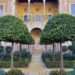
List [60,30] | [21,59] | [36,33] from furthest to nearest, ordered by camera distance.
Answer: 1. [36,33]
2. [21,59]
3. [60,30]

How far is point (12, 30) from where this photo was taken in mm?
23578

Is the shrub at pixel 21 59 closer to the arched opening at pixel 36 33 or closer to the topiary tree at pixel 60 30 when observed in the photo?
the topiary tree at pixel 60 30

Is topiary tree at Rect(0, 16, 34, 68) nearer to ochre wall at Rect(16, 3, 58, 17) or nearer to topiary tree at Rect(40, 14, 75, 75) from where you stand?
topiary tree at Rect(40, 14, 75, 75)

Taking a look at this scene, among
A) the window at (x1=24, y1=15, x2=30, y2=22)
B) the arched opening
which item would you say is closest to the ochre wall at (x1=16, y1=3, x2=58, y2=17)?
the window at (x1=24, y1=15, x2=30, y2=22)

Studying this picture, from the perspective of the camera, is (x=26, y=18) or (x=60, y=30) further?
(x=26, y=18)

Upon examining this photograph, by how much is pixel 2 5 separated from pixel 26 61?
14.1m

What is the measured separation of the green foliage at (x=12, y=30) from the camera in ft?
76.2

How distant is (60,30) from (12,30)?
10.2ft

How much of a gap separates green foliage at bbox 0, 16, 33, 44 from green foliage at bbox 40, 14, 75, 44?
1.44 meters

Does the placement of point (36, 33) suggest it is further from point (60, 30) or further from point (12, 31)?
point (60, 30)

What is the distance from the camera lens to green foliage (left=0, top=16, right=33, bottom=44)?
23234mm

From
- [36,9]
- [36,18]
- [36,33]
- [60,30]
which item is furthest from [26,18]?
[60,30]

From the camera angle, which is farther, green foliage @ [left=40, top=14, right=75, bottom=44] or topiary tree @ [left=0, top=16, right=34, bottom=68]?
topiary tree @ [left=0, top=16, right=34, bottom=68]

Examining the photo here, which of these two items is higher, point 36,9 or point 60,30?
point 36,9
